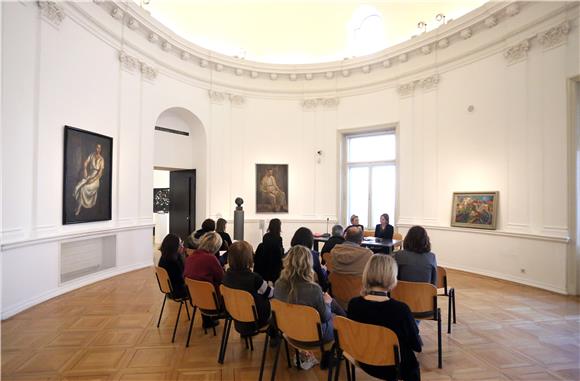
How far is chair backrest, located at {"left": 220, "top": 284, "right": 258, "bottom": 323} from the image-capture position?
9.64 ft

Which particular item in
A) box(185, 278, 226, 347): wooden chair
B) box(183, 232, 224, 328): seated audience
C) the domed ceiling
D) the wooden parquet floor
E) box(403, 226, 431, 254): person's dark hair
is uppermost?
the domed ceiling

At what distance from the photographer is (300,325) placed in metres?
2.62

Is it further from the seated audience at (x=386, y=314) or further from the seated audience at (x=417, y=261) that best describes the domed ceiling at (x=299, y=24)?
the seated audience at (x=386, y=314)

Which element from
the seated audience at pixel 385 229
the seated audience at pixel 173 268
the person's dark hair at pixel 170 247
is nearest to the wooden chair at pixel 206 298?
the seated audience at pixel 173 268

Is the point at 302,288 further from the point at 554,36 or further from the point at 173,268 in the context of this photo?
the point at 554,36

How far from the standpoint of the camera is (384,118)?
9.66 m

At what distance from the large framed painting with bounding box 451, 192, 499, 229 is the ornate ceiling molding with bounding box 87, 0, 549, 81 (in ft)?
11.4

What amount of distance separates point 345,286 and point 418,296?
2.80 feet

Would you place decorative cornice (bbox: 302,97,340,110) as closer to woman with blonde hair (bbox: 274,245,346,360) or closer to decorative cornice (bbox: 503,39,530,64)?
decorative cornice (bbox: 503,39,530,64)

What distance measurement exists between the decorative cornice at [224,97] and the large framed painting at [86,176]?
12.5ft

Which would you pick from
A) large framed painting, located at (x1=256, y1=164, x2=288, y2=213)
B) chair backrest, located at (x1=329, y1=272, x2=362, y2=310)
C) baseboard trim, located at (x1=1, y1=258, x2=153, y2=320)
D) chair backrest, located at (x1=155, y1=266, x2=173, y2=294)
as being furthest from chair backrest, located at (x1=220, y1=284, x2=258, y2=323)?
large framed painting, located at (x1=256, y1=164, x2=288, y2=213)

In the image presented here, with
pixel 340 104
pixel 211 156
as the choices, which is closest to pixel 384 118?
pixel 340 104

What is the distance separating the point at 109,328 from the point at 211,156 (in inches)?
250

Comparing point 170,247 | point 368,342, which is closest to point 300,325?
point 368,342
